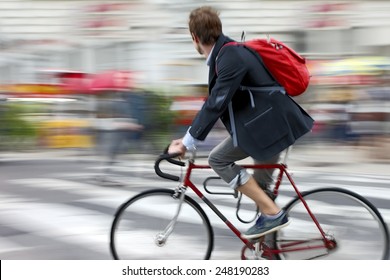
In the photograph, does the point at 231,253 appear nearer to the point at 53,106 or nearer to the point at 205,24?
the point at 205,24

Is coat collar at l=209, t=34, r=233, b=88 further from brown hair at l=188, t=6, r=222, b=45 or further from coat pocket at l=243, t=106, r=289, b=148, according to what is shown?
coat pocket at l=243, t=106, r=289, b=148

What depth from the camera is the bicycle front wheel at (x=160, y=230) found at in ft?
16.1

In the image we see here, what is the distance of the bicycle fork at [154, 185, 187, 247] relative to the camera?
4.89 m

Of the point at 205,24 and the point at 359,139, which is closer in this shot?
the point at 205,24

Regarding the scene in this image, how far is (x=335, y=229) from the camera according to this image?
4.94 m

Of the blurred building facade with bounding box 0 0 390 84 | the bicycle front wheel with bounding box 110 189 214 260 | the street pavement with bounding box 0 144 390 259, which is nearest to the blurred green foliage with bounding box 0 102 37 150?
the street pavement with bounding box 0 144 390 259

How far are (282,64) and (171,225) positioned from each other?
4.06 feet

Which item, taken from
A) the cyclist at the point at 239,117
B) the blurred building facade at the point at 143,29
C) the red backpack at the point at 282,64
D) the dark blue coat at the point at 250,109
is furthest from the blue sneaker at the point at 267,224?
the blurred building facade at the point at 143,29

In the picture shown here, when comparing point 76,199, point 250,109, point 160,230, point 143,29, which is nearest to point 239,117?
point 250,109

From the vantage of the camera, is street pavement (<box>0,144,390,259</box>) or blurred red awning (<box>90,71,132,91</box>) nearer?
street pavement (<box>0,144,390,259</box>)

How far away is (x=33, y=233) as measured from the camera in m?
6.56

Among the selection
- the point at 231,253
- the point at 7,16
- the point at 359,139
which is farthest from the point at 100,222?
the point at 7,16

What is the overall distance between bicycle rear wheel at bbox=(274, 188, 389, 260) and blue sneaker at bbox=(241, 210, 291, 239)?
0.10 m
